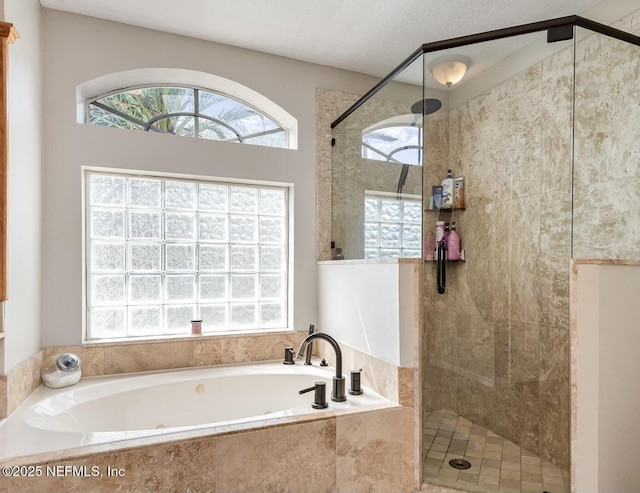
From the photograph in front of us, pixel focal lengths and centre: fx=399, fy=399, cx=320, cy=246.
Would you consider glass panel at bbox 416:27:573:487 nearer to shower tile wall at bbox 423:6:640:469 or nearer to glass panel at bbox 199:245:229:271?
shower tile wall at bbox 423:6:640:469

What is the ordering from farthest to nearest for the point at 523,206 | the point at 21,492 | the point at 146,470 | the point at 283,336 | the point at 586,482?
the point at 283,336 < the point at 523,206 < the point at 586,482 < the point at 146,470 < the point at 21,492

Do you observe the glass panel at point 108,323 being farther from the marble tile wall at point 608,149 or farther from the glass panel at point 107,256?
the marble tile wall at point 608,149

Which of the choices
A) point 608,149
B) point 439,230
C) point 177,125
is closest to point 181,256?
point 177,125

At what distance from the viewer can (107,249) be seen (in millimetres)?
2428

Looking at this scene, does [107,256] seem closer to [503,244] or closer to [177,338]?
[177,338]

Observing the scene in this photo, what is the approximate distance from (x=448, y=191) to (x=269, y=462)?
154 cm

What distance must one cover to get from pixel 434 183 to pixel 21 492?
210 cm

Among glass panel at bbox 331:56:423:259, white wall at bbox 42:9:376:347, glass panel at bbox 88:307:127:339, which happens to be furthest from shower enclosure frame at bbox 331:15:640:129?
glass panel at bbox 88:307:127:339

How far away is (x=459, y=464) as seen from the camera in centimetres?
187

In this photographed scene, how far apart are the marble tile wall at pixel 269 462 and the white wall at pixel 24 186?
A: 733 millimetres

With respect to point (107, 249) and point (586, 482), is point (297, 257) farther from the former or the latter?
point (586, 482)

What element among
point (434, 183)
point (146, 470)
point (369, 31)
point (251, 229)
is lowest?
point (146, 470)

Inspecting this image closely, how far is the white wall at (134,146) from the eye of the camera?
2217 millimetres

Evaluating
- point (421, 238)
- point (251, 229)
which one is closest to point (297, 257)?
point (251, 229)
